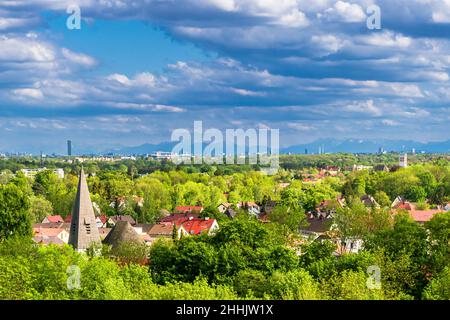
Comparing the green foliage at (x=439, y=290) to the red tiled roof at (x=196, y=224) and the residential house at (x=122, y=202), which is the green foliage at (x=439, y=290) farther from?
the residential house at (x=122, y=202)

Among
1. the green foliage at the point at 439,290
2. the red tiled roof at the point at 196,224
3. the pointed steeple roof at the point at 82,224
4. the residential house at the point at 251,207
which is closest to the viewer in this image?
the green foliage at the point at 439,290

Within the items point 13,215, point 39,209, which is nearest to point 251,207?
point 39,209

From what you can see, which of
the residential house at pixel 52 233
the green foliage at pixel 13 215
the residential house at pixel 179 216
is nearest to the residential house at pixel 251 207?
the residential house at pixel 179 216

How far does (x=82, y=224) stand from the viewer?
56.9m

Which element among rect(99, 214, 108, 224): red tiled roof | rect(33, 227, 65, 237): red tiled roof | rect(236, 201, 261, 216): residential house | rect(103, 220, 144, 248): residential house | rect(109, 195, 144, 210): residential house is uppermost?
rect(103, 220, 144, 248): residential house

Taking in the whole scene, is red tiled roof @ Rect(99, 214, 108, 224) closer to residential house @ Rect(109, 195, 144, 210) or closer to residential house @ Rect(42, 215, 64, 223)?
residential house @ Rect(42, 215, 64, 223)

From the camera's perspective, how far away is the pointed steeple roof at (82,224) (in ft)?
185

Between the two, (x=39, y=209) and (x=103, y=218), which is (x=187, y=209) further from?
(x=39, y=209)

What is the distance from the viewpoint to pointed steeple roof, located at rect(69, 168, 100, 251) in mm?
56500

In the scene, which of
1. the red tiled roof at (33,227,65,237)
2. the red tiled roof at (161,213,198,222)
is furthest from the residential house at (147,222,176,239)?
the red tiled roof at (161,213,198,222)

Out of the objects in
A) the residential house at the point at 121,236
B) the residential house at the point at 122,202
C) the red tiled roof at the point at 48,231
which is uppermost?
the residential house at the point at 121,236

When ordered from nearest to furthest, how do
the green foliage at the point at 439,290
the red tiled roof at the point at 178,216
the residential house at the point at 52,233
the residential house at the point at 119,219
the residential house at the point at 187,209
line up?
the green foliage at the point at 439,290 → the residential house at the point at 52,233 → the residential house at the point at 119,219 → the red tiled roof at the point at 178,216 → the residential house at the point at 187,209
